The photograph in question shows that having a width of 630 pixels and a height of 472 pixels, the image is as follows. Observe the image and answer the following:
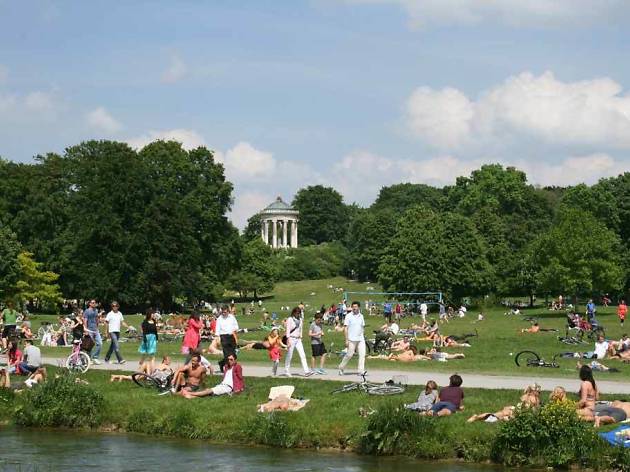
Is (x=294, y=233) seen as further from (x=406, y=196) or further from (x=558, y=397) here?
(x=558, y=397)

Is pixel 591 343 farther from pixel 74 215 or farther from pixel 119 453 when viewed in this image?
pixel 74 215

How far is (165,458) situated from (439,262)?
207 ft

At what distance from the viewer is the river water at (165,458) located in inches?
696

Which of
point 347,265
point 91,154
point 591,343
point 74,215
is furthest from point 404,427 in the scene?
point 347,265

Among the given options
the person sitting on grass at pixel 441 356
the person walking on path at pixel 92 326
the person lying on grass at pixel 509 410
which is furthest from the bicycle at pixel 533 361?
the person walking on path at pixel 92 326

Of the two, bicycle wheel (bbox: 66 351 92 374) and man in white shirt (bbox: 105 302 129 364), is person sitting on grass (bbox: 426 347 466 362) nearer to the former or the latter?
man in white shirt (bbox: 105 302 129 364)

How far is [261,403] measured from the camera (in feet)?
71.6

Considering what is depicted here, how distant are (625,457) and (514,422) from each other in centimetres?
192

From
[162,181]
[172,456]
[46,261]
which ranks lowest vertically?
[172,456]

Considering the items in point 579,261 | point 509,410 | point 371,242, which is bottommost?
point 509,410

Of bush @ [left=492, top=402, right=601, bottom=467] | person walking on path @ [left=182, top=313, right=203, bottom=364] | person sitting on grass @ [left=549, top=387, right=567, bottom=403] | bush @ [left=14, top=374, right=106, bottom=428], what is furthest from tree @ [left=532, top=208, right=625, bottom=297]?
bush @ [left=492, top=402, right=601, bottom=467]

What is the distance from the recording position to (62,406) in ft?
73.9

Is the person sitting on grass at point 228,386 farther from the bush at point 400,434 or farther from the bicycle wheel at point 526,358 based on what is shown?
the bicycle wheel at point 526,358

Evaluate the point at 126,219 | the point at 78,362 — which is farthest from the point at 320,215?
the point at 78,362
